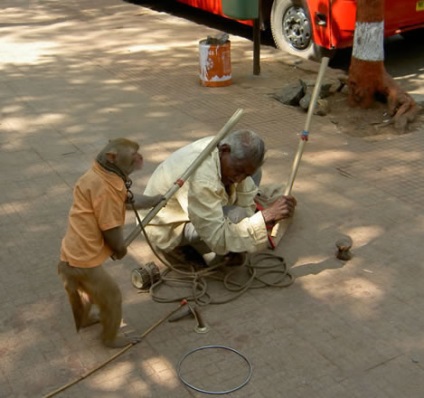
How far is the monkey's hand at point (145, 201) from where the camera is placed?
10.9 ft

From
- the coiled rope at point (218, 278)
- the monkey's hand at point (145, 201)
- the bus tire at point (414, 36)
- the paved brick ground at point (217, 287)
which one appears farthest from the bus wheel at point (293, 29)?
the monkey's hand at point (145, 201)

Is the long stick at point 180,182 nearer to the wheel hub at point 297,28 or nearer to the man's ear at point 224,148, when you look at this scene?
the man's ear at point 224,148

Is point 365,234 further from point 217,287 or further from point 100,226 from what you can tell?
point 100,226

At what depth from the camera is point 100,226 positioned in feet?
9.97

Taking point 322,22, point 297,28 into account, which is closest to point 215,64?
point 322,22

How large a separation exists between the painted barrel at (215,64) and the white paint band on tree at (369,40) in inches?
64.1

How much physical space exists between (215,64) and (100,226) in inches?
191

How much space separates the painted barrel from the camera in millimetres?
7492

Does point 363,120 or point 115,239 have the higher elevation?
point 115,239

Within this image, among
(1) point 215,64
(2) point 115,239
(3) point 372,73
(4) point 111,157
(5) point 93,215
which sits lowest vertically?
(1) point 215,64

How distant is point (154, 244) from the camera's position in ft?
13.4

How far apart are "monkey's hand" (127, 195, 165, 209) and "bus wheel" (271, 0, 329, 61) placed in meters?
Answer: 5.44

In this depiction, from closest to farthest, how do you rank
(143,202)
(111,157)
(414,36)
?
(111,157), (143,202), (414,36)

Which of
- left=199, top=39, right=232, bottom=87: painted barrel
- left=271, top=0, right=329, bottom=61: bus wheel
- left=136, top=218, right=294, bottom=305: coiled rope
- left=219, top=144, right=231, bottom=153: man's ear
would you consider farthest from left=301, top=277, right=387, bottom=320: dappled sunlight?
left=271, top=0, right=329, bottom=61: bus wheel
